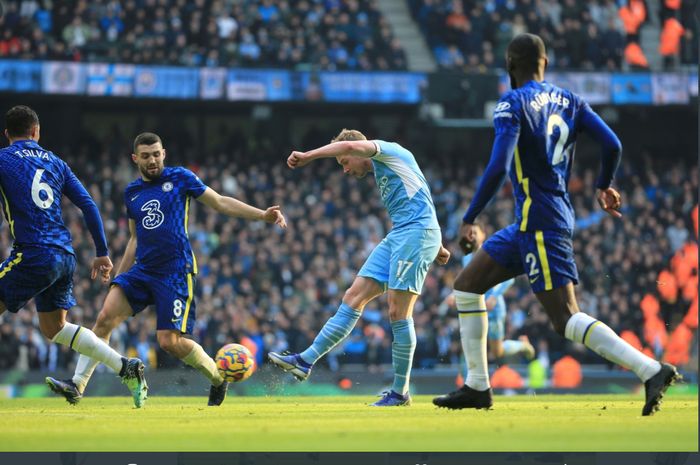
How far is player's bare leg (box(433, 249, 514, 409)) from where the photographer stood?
7.99 metres

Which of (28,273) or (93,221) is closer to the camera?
(28,273)

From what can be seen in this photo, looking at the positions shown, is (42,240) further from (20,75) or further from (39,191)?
(20,75)

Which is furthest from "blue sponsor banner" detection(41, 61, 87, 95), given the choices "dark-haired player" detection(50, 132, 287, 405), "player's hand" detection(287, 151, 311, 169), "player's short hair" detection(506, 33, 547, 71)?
"player's short hair" detection(506, 33, 547, 71)

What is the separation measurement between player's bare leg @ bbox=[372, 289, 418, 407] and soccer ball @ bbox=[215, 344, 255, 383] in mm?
1377

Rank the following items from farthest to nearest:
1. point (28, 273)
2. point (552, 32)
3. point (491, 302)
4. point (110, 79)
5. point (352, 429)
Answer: point (552, 32) < point (110, 79) < point (491, 302) < point (28, 273) < point (352, 429)

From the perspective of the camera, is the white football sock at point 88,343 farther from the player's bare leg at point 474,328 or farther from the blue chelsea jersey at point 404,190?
the player's bare leg at point 474,328

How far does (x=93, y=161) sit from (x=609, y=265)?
41.3 feet

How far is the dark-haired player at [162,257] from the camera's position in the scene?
9305 mm

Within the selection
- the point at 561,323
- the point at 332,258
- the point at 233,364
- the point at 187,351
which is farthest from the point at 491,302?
the point at 332,258

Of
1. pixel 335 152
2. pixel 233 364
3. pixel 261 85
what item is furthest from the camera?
pixel 261 85

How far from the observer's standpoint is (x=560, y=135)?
25.3 feet

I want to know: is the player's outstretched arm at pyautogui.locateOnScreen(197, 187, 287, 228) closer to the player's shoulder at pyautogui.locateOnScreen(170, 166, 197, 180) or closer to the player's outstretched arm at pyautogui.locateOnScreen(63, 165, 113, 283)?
the player's shoulder at pyautogui.locateOnScreen(170, 166, 197, 180)

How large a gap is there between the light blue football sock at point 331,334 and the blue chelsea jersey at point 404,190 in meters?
0.86

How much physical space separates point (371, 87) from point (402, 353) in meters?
19.6
